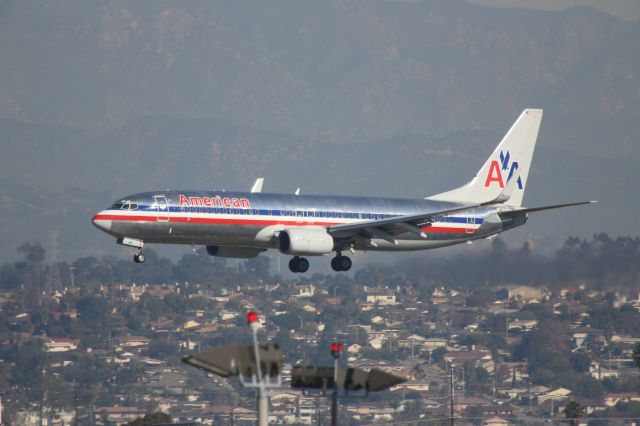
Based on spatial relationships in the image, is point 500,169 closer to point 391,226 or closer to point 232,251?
point 391,226

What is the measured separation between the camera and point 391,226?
291 ft

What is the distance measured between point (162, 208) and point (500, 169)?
2836 centimetres

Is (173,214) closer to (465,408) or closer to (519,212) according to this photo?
(519,212)

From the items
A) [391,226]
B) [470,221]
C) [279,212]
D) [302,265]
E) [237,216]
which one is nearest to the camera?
[237,216]

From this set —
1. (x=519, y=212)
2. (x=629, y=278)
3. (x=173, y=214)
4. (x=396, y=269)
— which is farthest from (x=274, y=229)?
(x=629, y=278)

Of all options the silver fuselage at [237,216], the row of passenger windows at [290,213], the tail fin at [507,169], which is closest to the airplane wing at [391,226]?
the row of passenger windows at [290,213]

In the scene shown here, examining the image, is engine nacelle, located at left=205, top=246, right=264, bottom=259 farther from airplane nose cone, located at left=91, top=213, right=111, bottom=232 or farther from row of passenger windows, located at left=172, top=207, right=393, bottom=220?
airplane nose cone, located at left=91, top=213, right=111, bottom=232

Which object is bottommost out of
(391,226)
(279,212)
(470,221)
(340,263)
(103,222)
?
(340,263)

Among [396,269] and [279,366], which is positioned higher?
[396,269]

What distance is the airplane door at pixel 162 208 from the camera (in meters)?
83.4

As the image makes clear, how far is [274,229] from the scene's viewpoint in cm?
8619

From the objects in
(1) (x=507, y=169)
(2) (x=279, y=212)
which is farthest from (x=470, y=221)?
(2) (x=279, y=212)

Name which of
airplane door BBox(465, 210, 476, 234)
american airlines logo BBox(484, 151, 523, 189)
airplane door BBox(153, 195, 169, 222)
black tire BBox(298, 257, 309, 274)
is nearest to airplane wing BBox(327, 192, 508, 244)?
black tire BBox(298, 257, 309, 274)

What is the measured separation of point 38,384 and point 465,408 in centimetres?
5621
